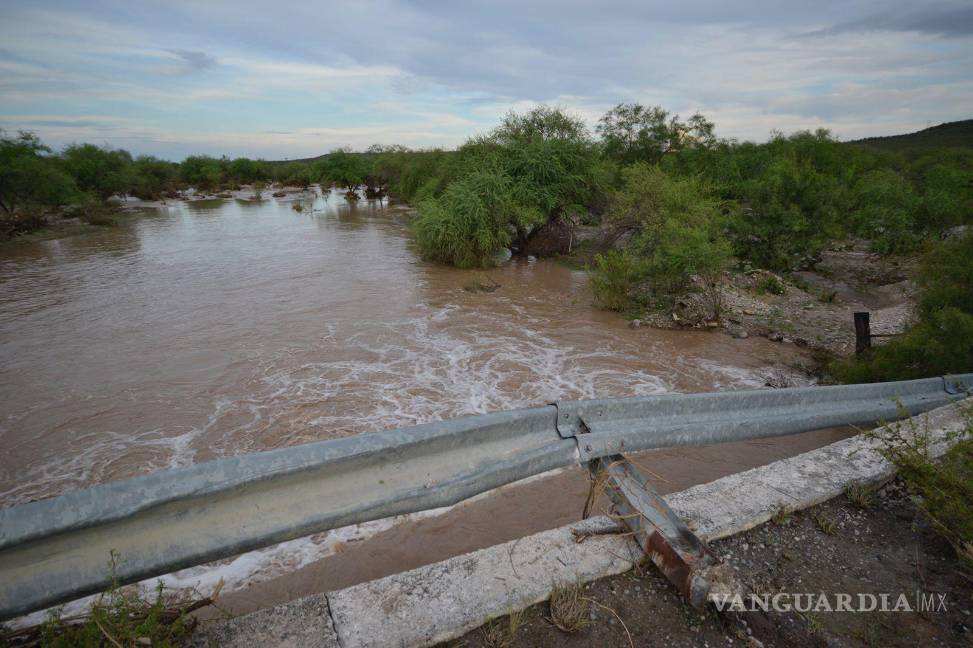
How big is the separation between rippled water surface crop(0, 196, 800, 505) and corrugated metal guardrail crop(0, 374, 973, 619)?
171 inches

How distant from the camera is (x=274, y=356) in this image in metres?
8.38

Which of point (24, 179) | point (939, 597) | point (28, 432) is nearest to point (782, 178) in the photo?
point (939, 597)

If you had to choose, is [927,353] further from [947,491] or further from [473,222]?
[473,222]

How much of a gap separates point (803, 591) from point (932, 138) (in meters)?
64.8

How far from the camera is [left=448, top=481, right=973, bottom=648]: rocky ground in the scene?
70.6 inches

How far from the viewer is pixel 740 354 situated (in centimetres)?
853

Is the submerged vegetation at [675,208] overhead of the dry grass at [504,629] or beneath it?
overhead

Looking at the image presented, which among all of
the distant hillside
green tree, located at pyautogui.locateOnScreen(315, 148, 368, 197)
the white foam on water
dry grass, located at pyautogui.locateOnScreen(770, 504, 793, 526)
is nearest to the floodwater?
the white foam on water

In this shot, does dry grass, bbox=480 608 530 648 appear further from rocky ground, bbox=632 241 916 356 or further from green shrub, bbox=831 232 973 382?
rocky ground, bbox=632 241 916 356

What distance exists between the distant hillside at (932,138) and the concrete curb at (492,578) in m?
52.3

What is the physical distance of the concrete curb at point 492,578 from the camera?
5.50ft

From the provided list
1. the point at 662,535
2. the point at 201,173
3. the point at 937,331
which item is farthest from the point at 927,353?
the point at 201,173

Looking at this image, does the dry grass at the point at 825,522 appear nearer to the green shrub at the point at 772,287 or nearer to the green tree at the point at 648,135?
the green shrub at the point at 772,287

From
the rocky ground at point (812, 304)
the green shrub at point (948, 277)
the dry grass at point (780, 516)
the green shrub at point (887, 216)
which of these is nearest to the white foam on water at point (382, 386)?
the rocky ground at point (812, 304)
